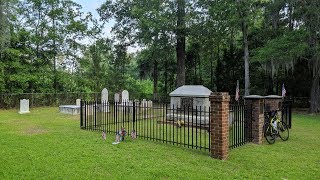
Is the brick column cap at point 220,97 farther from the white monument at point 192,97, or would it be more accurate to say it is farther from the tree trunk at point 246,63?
the tree trunk at point 246,63

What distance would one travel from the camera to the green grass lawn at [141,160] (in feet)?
15.6

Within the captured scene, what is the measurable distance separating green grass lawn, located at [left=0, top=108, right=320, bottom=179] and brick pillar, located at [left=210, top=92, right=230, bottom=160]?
0.22 meters

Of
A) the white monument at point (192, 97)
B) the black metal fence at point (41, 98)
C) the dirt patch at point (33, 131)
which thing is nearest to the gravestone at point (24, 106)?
the black metal fence at point (41, 98)

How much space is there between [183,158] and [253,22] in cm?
1736

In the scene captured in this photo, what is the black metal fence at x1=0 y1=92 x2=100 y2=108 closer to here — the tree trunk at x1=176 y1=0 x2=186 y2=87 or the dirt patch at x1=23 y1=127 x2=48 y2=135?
the tree trunk at x1=176 y1=0 x2=186 y2=87

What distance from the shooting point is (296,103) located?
72.0 feet

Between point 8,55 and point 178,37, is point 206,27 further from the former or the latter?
point 8,55

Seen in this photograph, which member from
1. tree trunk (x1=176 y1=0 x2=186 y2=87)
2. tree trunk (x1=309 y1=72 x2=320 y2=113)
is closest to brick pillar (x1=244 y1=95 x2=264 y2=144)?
tree trunk (x1=309 y1=72 x2=320 y2=113)

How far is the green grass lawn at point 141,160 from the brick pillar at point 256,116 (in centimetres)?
30

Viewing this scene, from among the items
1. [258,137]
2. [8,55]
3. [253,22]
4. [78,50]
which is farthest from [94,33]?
[258,137]

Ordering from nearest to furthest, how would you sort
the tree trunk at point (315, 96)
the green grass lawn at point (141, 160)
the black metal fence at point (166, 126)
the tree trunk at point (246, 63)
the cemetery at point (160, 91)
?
the green grass lawn at point (141, 160), the cemetery at point (160, 91), the black metal fence at point (166, 126), the tree trunk at point (315, 96), the tree trunk at point (246, 63)

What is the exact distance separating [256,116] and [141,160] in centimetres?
367

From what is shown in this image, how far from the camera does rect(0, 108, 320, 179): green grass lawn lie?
4766 millimetres

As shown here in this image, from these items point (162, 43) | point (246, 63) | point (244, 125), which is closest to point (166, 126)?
A: point (244, 125)
